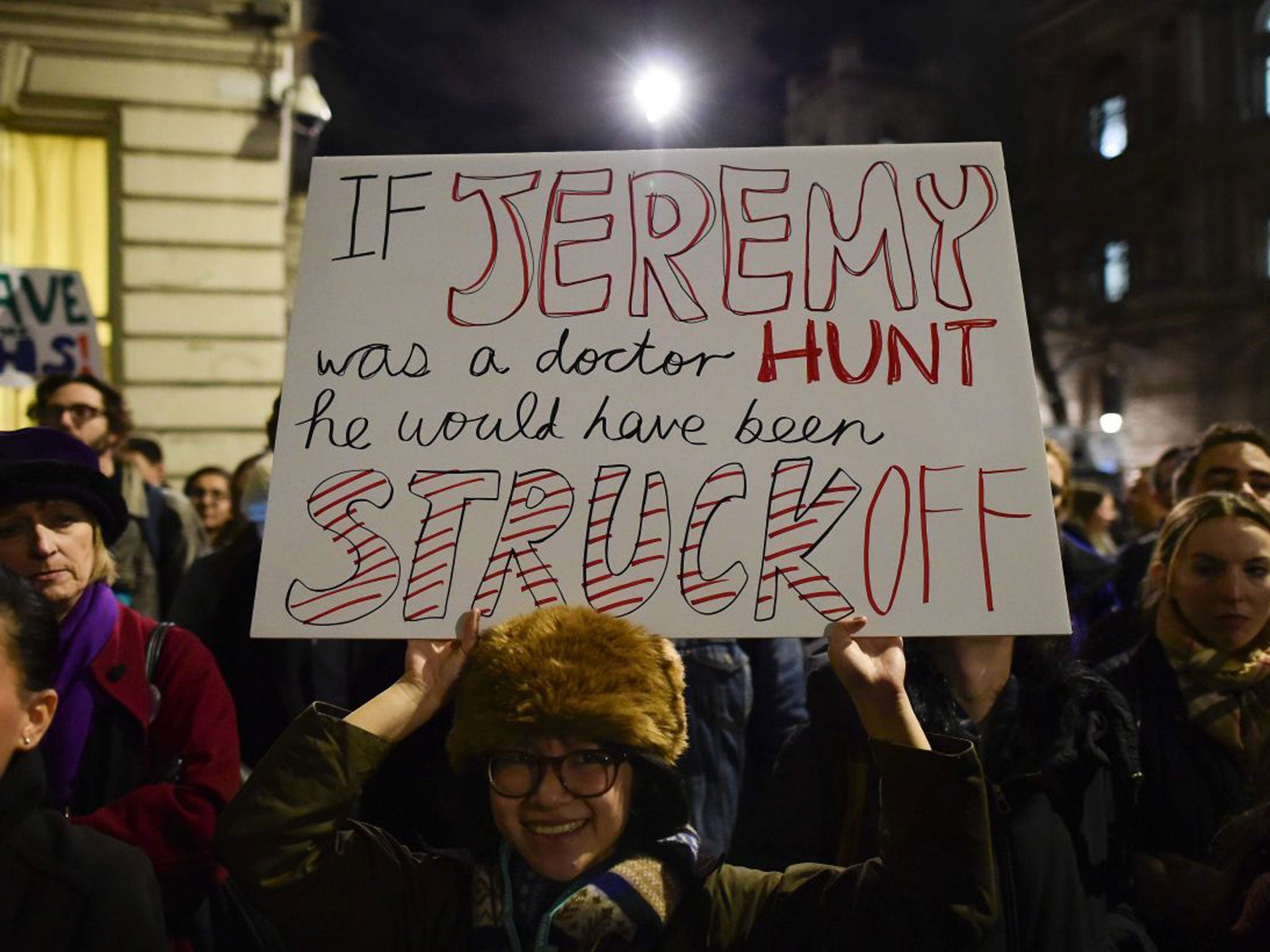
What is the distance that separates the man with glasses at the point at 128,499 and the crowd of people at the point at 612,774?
955 millimetres

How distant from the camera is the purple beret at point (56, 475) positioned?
2129mm

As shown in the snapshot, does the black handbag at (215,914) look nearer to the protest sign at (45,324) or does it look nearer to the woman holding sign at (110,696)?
the woman holding sign at (110,696)

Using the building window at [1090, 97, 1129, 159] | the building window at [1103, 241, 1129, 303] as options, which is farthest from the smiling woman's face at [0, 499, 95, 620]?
the building window at [1090, 97, 1129, 159]

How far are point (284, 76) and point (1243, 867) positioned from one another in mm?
7806

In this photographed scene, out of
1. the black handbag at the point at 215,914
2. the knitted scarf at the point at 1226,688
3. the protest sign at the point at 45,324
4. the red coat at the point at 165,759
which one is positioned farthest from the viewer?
the protest sign at the point at 45,324

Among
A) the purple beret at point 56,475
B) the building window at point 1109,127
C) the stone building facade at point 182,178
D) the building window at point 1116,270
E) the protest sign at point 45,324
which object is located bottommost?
the purple beret at point 56,475

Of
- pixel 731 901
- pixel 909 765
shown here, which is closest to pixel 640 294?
pixel 909 765

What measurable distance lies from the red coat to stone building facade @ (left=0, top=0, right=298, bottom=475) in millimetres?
5792

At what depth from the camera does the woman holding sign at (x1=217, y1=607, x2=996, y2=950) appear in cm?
160

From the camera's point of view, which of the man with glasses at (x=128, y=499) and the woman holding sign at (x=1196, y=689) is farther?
the man with glasses at (x=128, y=499)

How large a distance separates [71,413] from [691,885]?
302 cm

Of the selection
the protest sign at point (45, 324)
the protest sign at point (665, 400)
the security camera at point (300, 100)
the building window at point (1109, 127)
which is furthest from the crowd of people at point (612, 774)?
the building window at point (1109, 127)

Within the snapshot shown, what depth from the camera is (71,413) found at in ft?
12.5

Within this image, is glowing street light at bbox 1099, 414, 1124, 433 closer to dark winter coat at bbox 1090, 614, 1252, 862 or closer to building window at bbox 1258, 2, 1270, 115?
building window at bbox 1258, 2, 1270, 115
